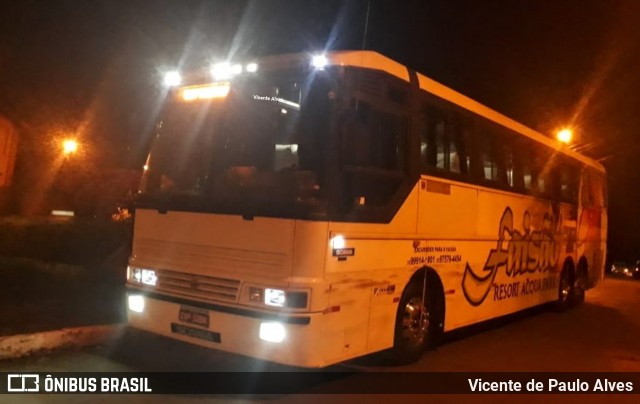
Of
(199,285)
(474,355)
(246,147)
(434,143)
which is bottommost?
(474,355)

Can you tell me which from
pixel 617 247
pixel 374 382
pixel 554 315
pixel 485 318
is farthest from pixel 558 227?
pixel 617 247

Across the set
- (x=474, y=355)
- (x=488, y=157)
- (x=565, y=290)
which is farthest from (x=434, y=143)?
A: (x=565, y=290)

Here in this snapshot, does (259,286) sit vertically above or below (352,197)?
below

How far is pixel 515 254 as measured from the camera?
35.4ft

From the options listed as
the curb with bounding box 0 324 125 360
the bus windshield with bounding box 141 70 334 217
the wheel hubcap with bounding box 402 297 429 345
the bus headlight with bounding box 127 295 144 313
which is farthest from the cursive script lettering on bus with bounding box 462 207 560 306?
the curb with bounding box 0 324 125 360

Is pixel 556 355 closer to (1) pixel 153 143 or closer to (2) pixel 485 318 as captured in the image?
(2) pixel 485 318

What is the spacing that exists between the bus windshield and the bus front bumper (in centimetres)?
103

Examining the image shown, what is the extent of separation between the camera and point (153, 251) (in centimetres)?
704

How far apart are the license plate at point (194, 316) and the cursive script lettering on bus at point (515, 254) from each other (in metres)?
4.15

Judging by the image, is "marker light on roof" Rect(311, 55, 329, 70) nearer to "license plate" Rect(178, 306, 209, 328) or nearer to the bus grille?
the bus grille

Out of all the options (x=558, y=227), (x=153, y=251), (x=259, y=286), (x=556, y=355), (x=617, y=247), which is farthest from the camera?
(x=617, y=247)

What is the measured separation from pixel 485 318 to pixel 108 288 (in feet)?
21.6

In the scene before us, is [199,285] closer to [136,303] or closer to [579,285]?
[136,303]

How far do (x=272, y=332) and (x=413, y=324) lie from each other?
246 cm
